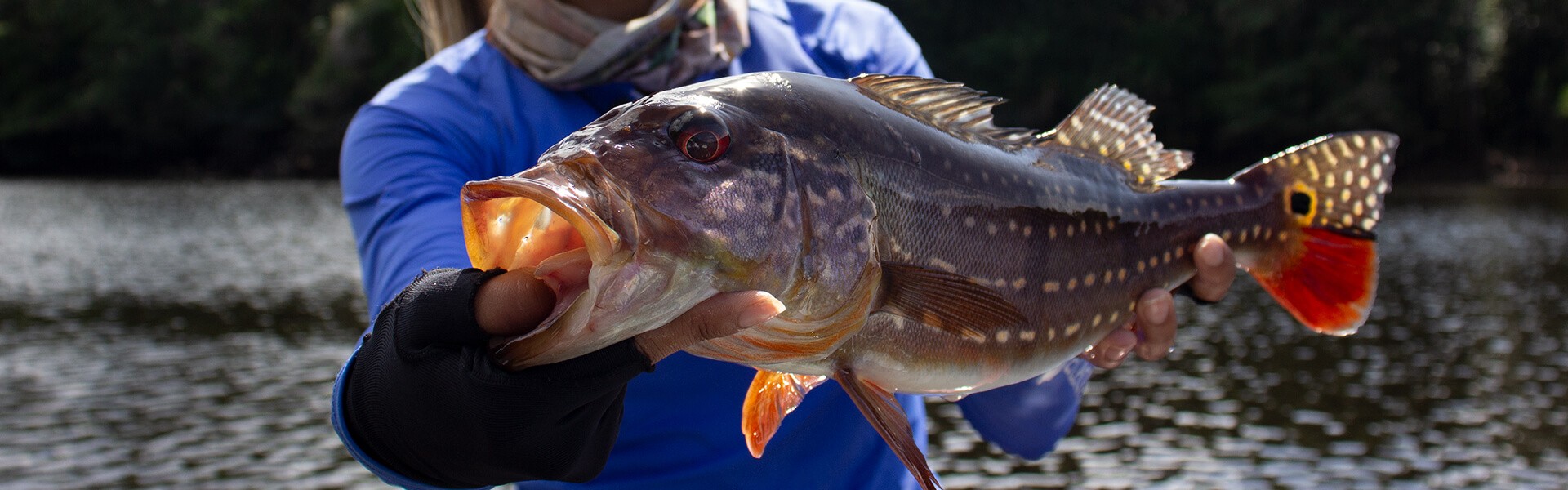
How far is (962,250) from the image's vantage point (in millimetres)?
2406

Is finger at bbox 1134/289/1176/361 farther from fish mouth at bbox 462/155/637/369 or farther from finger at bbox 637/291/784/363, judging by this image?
fish mouth at bbox 462/155/637/369

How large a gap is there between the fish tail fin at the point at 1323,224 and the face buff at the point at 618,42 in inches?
56.5

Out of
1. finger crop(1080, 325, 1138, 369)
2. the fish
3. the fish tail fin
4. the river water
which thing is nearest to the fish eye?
the fish

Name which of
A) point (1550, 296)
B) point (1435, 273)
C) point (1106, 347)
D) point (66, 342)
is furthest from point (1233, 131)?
point (1106, 347)

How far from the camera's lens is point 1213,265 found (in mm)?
3049

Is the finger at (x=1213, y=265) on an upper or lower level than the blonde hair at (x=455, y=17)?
lower

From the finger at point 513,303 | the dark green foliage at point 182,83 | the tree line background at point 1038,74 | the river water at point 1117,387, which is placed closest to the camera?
the finger at point 513,303

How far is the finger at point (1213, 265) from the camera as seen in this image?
304cm

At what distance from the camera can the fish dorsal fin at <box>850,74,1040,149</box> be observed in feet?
8.20

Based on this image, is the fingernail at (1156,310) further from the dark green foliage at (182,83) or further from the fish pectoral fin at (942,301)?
the dark green foliage at (182,83)

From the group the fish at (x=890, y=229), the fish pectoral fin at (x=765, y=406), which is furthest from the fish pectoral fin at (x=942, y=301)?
→ the fish pectoral fin at (x=765, y=406)

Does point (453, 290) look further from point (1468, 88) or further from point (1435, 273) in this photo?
point (1468, 88)

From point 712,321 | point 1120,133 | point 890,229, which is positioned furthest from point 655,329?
point 1120,133

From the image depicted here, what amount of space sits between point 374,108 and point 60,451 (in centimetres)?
1702
